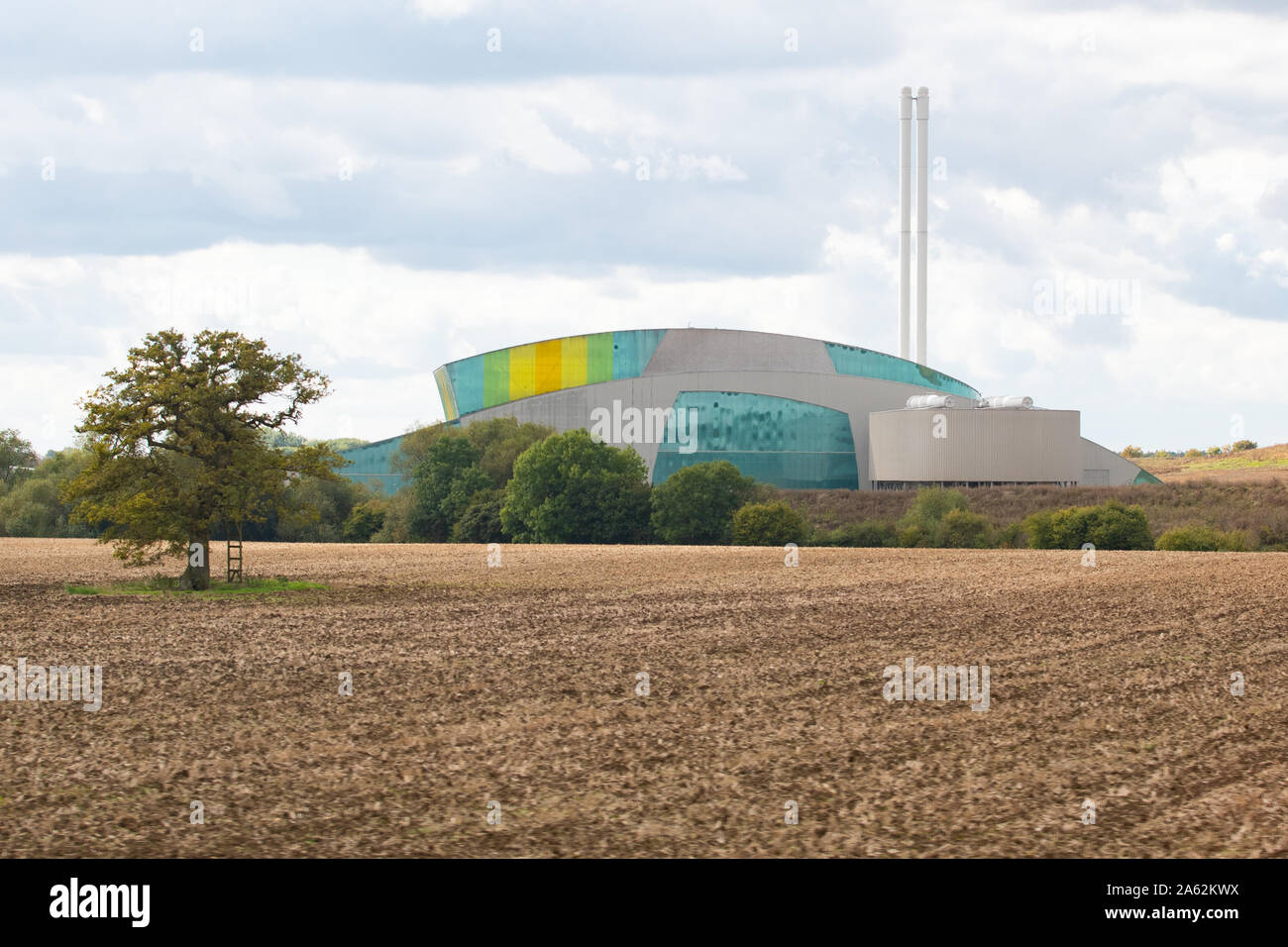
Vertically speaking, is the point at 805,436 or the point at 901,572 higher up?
the point at 805,436

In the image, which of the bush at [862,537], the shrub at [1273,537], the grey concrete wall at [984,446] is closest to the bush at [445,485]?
the bush at [862,537]

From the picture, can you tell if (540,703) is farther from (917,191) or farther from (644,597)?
(917,191)

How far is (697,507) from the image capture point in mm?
70250

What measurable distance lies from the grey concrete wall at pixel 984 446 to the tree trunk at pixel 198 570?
58671mm

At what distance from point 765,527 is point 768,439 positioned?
2901 cm

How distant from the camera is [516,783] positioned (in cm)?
1262

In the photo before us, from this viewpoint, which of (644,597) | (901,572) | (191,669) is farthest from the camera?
(901,572)

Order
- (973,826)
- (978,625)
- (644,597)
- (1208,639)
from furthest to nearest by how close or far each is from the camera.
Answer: (644,597) → (978,625) → (1208,639) → (973,826)

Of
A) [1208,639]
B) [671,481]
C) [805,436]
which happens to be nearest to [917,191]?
[805,436]

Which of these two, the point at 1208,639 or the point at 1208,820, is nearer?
the point at 1208,820

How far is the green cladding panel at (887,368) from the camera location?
107 m

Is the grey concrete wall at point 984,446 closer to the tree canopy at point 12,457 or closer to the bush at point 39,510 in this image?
the bush at point 39,510

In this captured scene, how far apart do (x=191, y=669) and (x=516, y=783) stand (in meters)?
9.61

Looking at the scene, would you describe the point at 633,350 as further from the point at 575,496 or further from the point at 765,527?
the point at 765,527
